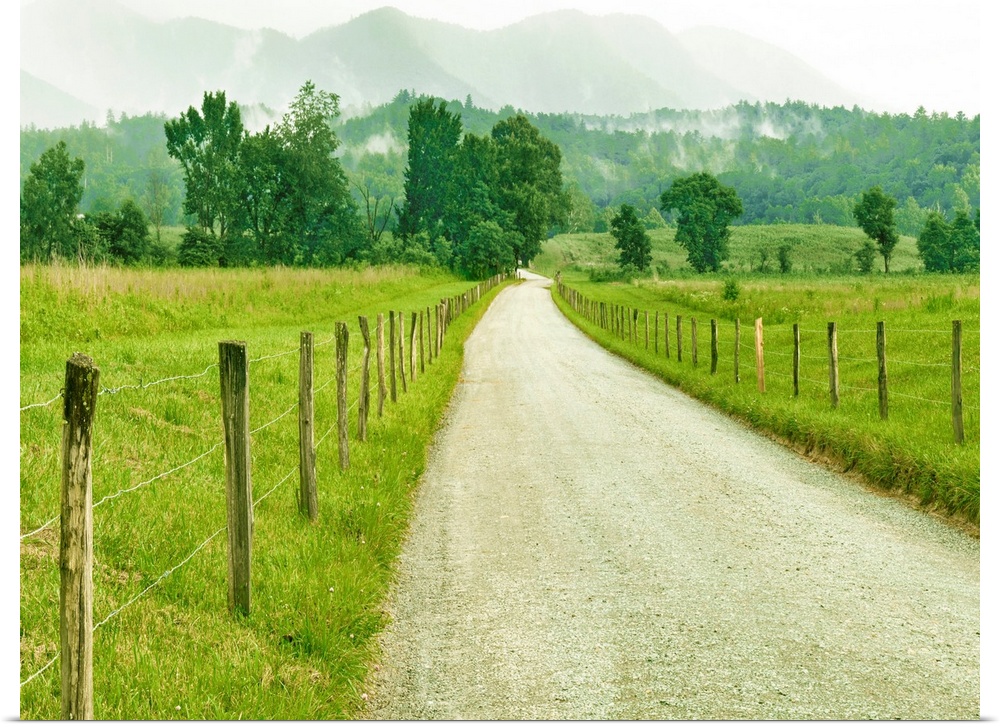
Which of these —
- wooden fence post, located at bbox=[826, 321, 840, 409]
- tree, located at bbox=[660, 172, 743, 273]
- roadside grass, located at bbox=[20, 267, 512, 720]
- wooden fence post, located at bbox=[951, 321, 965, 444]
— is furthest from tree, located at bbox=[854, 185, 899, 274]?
wooden fence post, located at bbox=[951, 321, 965, 444]

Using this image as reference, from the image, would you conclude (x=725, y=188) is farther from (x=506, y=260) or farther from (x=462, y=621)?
(x=462, y=621)

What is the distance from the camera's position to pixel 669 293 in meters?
51.1

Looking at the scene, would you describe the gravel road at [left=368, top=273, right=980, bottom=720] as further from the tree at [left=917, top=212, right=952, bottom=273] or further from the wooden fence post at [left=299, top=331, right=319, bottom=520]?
the tree at [left=917, top=212, right=952, bottom=273]

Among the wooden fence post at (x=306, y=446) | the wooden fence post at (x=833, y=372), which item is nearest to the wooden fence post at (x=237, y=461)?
the wooden fence post at (x=306, y=446)

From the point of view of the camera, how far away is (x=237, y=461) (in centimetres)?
545

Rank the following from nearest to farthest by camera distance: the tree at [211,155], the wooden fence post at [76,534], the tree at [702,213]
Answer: the wooden fence post at [76,534] → the tree at [211,155] → the tree at [702,213]

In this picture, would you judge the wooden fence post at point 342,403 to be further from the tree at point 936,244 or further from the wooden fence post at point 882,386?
the tree at point 936,244

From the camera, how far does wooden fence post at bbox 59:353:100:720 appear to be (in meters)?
3.13

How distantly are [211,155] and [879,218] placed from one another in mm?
84375

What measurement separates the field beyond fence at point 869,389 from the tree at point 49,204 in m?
57.7

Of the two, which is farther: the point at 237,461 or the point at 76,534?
the point at 237,461

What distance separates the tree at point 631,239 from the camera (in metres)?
97.2

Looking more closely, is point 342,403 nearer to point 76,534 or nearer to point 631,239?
point 76,534

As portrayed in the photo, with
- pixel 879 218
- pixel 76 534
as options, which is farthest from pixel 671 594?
pixel 879 218
